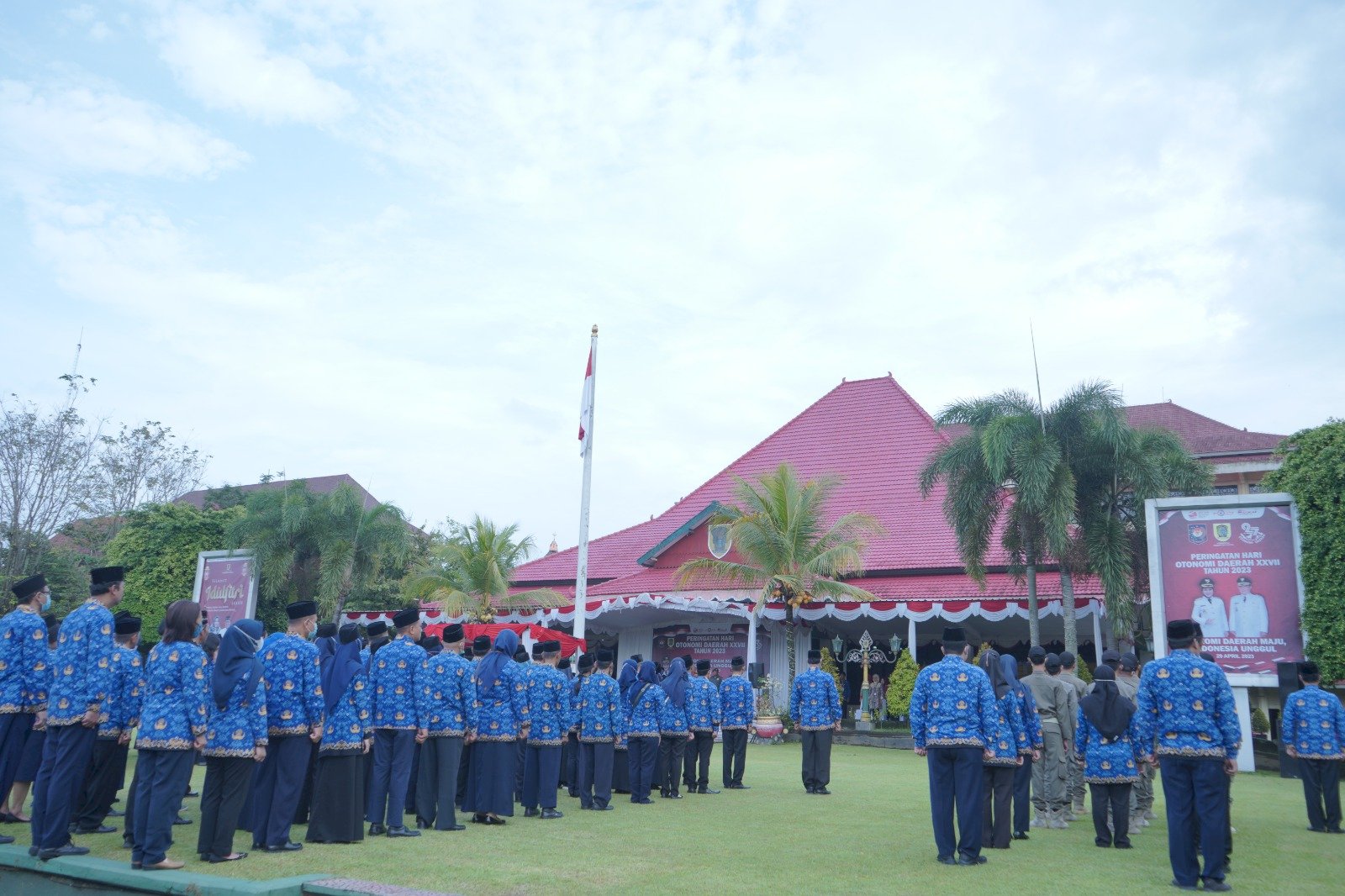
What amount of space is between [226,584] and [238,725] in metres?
20.6

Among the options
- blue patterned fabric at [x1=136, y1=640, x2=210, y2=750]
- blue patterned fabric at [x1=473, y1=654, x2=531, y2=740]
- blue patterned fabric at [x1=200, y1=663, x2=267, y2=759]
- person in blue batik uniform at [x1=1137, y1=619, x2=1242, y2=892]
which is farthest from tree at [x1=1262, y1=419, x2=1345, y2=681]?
Answer: blue patterned fabric at [x1=136, y1=640, x2=210, y2=750]

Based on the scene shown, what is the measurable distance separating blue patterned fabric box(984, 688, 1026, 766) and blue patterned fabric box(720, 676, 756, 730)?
4.49 meters

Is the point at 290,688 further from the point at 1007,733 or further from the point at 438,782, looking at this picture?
the point at 1007,733

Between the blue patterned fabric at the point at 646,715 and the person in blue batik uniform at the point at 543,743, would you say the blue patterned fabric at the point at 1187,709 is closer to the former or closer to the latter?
the person in blue batik uniform at the point at 543,743

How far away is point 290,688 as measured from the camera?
7320 millimetres

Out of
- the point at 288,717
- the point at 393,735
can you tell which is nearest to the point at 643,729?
the point at 393,735

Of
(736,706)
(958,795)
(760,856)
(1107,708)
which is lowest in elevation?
(760,856)

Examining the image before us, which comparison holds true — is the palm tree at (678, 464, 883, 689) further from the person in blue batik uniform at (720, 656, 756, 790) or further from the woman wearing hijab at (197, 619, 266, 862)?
the woman wearing hijab at (197, 619, 266, 862)

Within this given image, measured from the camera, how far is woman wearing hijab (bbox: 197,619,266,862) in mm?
6660

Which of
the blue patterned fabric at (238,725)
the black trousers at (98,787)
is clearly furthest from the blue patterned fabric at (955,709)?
the black trousers at (98,787)

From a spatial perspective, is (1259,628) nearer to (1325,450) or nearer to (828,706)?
(1325,450)

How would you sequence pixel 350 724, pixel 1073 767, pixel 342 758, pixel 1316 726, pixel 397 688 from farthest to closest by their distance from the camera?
1. pixel 1073 767
2. pixel 1316 726
3. pixel 397 688
4. pixel 350 724
5. pixel 342 758

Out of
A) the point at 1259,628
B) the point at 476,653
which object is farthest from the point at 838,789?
the point at 1259,628

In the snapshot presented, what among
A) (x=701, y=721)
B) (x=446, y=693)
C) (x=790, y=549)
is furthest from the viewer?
(x=790, y=549)
